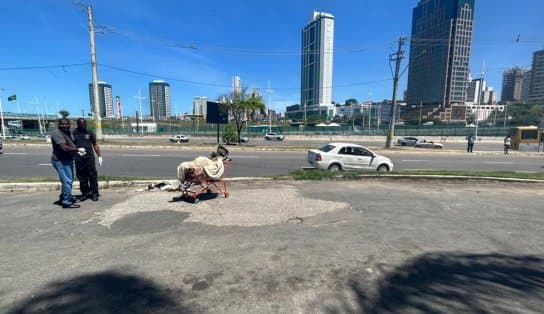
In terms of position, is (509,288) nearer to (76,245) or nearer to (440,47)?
(76,245)

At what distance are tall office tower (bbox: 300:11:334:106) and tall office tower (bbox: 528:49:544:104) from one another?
132 ft

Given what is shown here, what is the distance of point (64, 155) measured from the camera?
479 cm

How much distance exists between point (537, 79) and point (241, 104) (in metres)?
67.7

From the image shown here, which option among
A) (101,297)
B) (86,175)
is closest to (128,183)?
(86,175)

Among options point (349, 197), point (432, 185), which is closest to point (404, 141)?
point (432, 185)

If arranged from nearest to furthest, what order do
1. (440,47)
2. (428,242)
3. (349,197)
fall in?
(428,242) < (349,197) < (440,47)

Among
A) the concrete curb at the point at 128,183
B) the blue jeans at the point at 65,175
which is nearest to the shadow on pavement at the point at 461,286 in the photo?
the concrete curb at the point at 128,183

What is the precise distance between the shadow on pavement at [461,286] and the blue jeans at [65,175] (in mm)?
5462

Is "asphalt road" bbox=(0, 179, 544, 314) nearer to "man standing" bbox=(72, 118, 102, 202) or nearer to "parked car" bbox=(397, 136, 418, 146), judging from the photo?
"man standing" bbox=(72, 118, 102, 202)

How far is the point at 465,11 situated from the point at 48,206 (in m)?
49.5

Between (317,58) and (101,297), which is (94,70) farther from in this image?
(317,58)

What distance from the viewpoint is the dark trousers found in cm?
527

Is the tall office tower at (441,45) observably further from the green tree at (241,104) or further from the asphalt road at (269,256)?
the asphalt road at (269,256)

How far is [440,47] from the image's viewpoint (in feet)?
139
